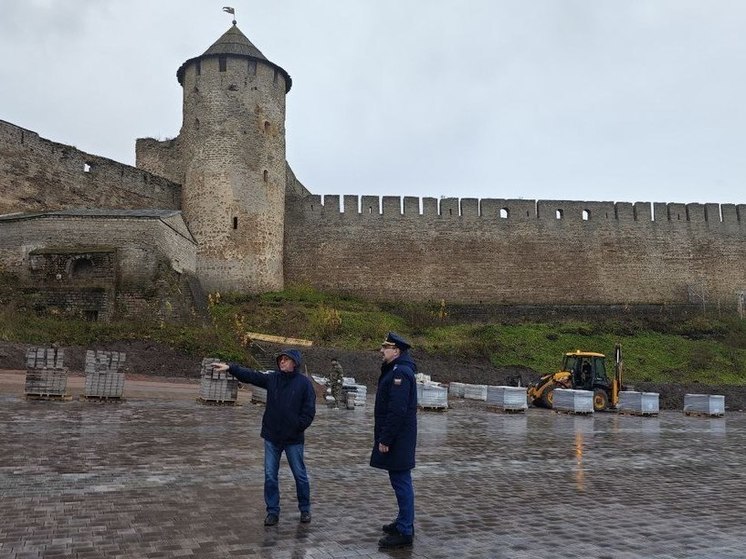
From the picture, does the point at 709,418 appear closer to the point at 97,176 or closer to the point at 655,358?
the point at 655,358

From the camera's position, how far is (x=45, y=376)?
12.1m

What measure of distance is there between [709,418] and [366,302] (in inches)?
705

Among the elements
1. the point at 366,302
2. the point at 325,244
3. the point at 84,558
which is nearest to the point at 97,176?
the point at 325,244

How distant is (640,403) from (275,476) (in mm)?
14753

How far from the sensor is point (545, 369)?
2538 centimetres

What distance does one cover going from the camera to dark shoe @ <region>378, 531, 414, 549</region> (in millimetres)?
4656

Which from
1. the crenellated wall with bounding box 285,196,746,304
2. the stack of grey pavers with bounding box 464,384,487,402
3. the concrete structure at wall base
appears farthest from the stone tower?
the stack of grey pavers with bounding box 464,384,487,402

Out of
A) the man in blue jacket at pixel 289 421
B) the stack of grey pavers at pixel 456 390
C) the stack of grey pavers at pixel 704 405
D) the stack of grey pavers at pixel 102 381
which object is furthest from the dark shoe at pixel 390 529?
the stack of grey pavers at pixel 456 390

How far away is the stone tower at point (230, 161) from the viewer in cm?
2972

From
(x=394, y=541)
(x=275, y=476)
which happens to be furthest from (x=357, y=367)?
(x=394, y=541)

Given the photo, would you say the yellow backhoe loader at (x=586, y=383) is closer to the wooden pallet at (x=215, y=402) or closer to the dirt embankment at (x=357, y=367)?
the dirt embankment at (x=357, y=367)

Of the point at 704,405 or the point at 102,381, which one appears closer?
the point at 102,381

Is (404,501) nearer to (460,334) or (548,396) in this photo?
(548,396)

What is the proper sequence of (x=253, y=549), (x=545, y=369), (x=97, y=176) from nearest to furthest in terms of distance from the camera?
(x=253, y=549), (x=545, y=369), (x=97, y=176)
